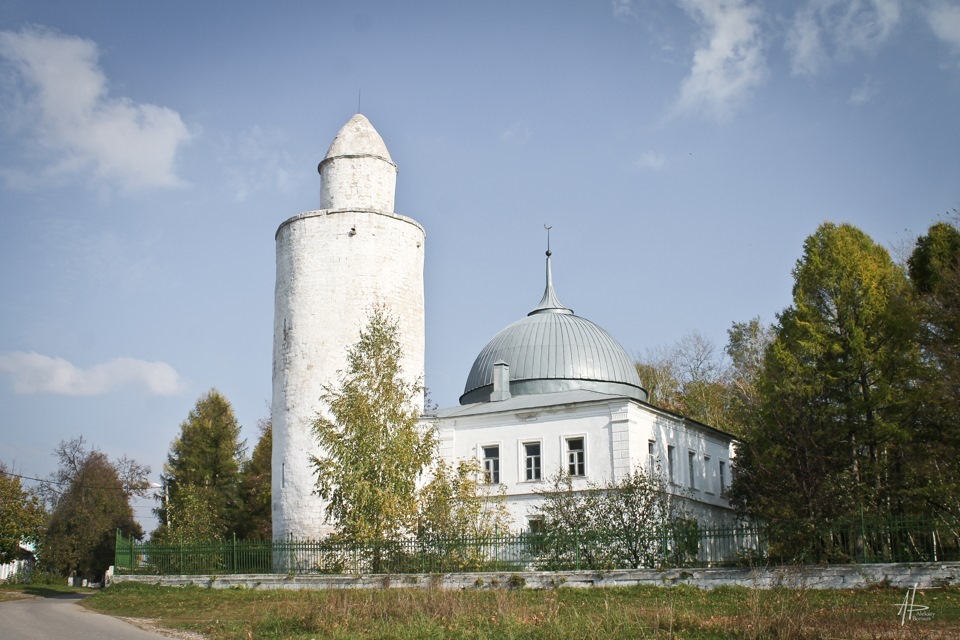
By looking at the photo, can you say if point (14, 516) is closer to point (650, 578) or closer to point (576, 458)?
point (576, 458)

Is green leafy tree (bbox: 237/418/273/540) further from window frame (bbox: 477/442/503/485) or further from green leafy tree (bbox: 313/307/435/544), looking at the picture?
green leafy tree (bbox: 313/307/435/544)

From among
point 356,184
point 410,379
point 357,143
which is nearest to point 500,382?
point 410,379

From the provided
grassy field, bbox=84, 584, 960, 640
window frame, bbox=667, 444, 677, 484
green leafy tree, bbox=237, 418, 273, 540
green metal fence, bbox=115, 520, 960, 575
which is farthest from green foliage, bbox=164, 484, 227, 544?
window frame, bbox=667, 444, 677, 484

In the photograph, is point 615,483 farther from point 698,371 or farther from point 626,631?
point 698,371

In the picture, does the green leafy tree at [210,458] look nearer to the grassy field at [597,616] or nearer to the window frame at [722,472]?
the window frame at [722,472]

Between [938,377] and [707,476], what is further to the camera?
[707,476]

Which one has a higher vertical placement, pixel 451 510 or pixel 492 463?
pixel 492 463

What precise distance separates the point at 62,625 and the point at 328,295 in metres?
14.8

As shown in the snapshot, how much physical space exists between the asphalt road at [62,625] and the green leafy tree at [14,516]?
48.7ft

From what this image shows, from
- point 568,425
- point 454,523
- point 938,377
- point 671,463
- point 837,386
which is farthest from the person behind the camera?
point 671,463

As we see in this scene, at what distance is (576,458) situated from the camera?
28109mm

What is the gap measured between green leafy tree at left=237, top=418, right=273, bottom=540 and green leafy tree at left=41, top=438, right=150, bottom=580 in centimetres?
568

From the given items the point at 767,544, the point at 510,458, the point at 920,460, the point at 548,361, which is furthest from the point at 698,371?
the point at 767,544

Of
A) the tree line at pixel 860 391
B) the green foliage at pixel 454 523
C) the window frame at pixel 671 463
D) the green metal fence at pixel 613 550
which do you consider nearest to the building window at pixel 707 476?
the window frame at pixel 671 463
